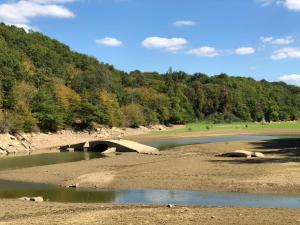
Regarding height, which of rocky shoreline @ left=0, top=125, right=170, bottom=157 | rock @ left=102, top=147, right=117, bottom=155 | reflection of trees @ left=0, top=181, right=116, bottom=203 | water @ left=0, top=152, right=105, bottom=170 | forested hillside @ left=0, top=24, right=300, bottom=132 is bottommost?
reflection of trees @ left=0, top=181, right=116, bottom=203

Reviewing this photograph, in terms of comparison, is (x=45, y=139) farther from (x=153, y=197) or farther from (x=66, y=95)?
(x=153, y=197)

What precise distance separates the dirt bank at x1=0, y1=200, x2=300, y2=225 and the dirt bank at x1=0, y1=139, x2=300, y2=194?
819 cm

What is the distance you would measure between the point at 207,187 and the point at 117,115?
91419 millimetres

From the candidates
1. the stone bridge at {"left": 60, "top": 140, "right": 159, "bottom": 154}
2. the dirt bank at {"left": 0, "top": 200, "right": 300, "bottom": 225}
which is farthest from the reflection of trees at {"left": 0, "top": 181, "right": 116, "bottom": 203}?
the stone bridge at {"left": 60, "top": 140, "right": 159, "bottom": 154}

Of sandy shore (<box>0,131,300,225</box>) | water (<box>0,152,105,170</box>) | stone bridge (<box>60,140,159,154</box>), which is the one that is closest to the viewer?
sandy shore (<box>0,131,300,225</box>)

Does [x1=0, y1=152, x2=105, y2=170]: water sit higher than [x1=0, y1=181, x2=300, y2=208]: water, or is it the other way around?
[x1=0, y1=152, x2=105, y2=170]: water

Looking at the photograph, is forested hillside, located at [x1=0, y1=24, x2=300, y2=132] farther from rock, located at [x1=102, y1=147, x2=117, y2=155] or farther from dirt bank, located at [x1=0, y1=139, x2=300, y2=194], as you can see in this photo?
dirt bank, located at [x1=0, y1=139, x2=300, y2=194]

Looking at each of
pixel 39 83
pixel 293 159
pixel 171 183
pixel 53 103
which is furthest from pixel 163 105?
pixel 171 183

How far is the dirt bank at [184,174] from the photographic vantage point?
1245 inches

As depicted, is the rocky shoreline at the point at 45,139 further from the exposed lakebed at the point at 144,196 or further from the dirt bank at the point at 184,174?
the exposed lakebed at the point at 144,196

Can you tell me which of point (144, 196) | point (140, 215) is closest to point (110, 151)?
point (144, 196)

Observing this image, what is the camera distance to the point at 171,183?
33.8 meters

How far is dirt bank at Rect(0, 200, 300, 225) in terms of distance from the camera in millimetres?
19734

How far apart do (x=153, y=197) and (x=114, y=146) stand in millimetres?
36840
